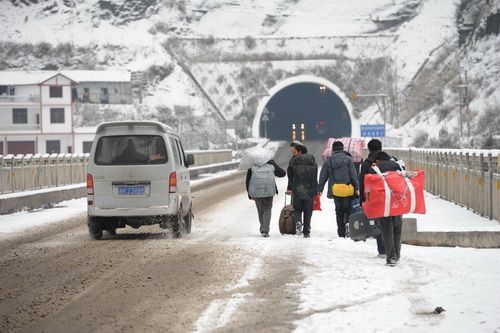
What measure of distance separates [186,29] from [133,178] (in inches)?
4140

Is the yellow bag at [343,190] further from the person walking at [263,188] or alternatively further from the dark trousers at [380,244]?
the dark trousers at [380,244]

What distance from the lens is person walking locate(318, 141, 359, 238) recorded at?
1559cm

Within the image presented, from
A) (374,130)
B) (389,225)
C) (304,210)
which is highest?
(374,130)

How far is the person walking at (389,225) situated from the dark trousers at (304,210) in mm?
3687

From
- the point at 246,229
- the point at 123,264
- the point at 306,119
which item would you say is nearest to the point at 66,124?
the point at 306,119

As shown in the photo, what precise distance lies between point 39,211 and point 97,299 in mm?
16572

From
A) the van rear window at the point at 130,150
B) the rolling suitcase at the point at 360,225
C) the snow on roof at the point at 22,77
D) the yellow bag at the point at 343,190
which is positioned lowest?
the rolling suitcase at the point at 360,225

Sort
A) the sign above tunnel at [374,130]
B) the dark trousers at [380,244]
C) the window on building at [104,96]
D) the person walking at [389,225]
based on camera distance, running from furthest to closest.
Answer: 1. the window on building at [104,96]
2. the sign above tunnel at [374,130]
3. the dark trousers at [380,244]
4. the person walking at [389,225]

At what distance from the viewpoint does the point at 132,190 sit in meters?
15.6

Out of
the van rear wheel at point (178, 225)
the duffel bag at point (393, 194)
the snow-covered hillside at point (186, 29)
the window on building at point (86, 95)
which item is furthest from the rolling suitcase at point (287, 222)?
the window on building at point (86, 95)

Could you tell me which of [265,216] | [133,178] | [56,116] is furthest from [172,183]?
[56,116]

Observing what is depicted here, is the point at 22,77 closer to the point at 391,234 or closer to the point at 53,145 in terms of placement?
the point at 53,145

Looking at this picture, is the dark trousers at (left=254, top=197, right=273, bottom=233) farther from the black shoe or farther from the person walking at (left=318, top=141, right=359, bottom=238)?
the black shoe

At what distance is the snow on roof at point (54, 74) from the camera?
93188 millimetres
